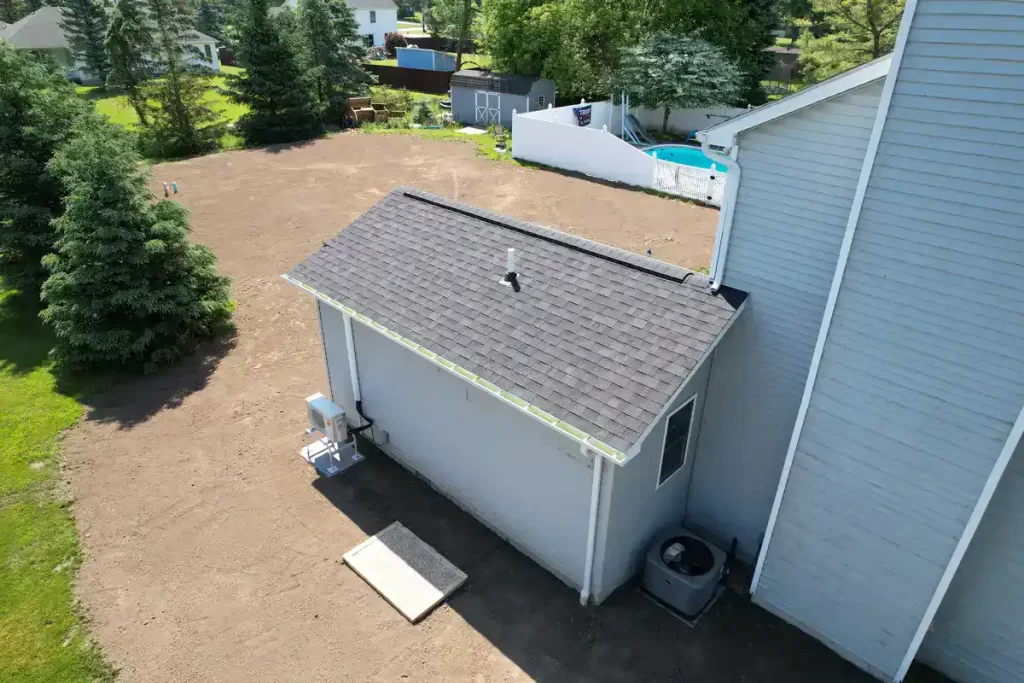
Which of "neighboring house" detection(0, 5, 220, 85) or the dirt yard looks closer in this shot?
the dirt yard

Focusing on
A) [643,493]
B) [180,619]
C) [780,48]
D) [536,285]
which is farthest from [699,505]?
[780,48]

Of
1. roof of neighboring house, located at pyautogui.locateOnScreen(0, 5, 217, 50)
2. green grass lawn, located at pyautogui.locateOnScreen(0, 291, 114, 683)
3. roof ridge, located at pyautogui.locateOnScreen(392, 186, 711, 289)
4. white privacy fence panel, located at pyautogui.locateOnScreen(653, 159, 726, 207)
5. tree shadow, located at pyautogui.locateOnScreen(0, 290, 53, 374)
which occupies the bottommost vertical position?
tree shadow, located at pyautogui.locateOnScreen(0, 290, 53, 374)

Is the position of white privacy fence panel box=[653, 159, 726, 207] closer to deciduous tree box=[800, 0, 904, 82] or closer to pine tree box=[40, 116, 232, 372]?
deciduous tree box=[800, 0, 904, 82]

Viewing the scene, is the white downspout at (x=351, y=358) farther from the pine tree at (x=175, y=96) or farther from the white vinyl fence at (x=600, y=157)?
the pine tree at (x=175, y=96)

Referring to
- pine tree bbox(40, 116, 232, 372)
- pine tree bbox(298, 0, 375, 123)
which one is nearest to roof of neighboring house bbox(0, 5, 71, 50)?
pine tree bbox(298, 0, 375, 123)

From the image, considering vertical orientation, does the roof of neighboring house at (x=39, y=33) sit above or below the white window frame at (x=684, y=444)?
above

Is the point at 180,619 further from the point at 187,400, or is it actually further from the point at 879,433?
the point at 879,433

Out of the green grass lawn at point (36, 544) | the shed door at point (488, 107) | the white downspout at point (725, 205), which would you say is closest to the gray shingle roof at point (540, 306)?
the white downspout at point (725, 205)
